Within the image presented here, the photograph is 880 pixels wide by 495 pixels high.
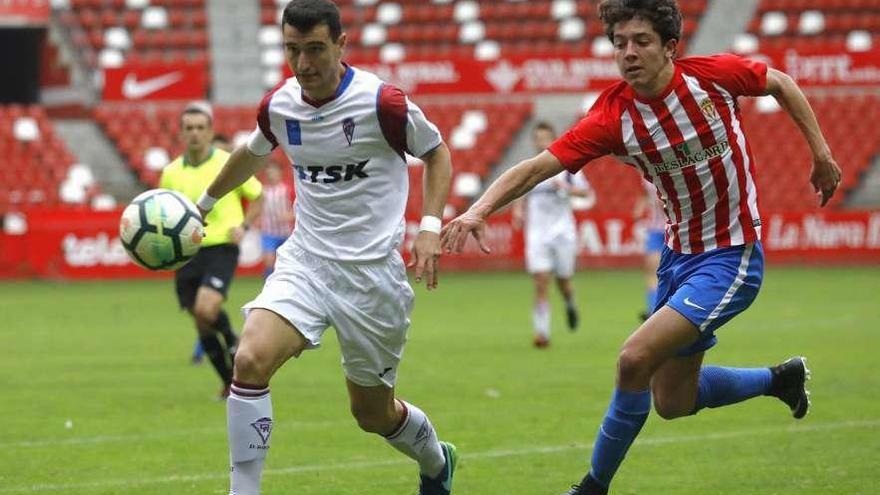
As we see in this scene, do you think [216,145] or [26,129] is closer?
[216,145]

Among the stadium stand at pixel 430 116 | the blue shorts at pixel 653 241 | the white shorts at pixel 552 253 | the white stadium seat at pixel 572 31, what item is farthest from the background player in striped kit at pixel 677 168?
the white stadium seat at pixel 572 31

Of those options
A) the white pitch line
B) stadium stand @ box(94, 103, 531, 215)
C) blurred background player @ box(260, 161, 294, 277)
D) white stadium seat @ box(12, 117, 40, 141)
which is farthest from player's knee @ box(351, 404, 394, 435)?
white stadium seat @ box(12, 117, 40, 141)

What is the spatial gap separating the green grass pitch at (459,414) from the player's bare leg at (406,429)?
0.56m

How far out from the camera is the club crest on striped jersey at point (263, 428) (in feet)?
21.4

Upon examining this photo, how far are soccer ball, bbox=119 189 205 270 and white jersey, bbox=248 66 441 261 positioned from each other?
2.88 feet

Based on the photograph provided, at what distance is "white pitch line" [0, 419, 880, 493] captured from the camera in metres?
8.12

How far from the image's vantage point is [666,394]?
748cm

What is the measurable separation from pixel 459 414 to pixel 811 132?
4373 mm

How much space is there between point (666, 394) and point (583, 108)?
2454 cm

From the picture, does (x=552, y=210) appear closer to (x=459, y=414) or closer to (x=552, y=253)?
(x=552, y=253)

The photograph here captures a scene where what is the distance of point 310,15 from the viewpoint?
22.0 feet

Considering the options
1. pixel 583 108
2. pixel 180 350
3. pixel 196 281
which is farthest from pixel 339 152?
pixel 583 108

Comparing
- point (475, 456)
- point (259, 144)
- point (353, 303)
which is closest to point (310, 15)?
point (259, 144)

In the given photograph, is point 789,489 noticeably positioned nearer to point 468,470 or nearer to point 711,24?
point 468,470
